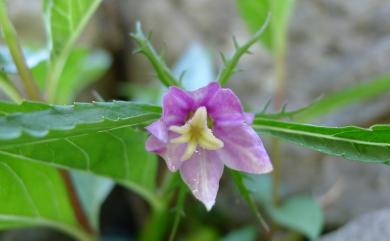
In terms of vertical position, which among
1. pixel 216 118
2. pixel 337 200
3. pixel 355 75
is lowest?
pixel 337 200

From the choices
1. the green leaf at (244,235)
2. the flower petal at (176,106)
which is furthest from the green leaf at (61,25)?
the green leaf at (244,235)

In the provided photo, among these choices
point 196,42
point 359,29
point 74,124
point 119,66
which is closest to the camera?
point 74,124

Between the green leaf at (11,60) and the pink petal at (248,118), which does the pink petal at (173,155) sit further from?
the green leaf at (11,60)

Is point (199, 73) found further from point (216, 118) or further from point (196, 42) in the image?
point (216, 118)

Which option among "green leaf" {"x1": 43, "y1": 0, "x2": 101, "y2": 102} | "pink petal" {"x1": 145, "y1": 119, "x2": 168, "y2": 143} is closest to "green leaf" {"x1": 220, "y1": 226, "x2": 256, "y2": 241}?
"green leaf" {"x1": 43, "y1": 0, "x2": 101, "y2": 102}

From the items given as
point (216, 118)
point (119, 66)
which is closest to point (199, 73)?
point (119, 66)

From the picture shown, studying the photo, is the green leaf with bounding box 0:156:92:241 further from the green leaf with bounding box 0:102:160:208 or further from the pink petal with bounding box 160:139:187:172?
the pink petal with bounding box 160:139:187:172

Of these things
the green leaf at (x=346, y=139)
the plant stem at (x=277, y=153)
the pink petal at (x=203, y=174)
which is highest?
the pink petal at (x=203, y=174)

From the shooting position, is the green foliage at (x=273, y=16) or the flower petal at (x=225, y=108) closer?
the flower petal at (x=225, y=108)

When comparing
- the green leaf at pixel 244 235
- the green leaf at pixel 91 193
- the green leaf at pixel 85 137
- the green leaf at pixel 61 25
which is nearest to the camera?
the green leaf at pixel 85 137
